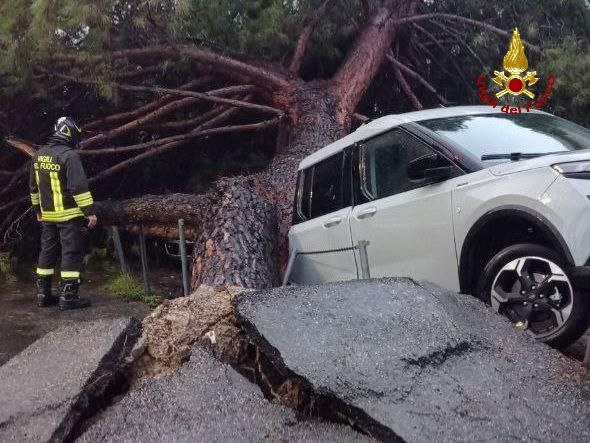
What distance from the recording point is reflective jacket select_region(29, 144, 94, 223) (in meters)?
7.18

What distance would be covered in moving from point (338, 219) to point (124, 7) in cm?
380

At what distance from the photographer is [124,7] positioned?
→ 7.62 meters

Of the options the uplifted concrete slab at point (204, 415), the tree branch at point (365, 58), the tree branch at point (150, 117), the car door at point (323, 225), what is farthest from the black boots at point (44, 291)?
the uplifted concrete slab at point (204, 415)

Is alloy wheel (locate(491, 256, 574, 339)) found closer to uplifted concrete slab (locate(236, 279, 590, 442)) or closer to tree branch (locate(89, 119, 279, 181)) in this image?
uplifted concrete slab (locate(236, 279, 590, 442))

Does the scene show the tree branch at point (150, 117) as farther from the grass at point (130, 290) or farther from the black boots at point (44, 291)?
the black boots at point (44, 291)

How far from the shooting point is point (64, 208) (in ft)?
24.1

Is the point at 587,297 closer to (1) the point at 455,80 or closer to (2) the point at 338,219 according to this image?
(2) the point at 338,219

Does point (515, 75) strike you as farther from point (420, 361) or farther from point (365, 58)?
point (420, 361)

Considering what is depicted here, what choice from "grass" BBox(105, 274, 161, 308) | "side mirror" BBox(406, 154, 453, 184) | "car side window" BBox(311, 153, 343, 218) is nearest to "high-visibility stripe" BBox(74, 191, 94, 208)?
"grass" BBox(105, 274, 161, 308)

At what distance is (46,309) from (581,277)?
5.65 metres

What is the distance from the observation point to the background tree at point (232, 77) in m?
7.64

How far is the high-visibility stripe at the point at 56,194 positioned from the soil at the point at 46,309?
1068 mm

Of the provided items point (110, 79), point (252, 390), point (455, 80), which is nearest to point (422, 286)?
point (252, 390)

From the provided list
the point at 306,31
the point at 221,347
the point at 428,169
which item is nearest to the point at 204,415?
the point at 221,347
